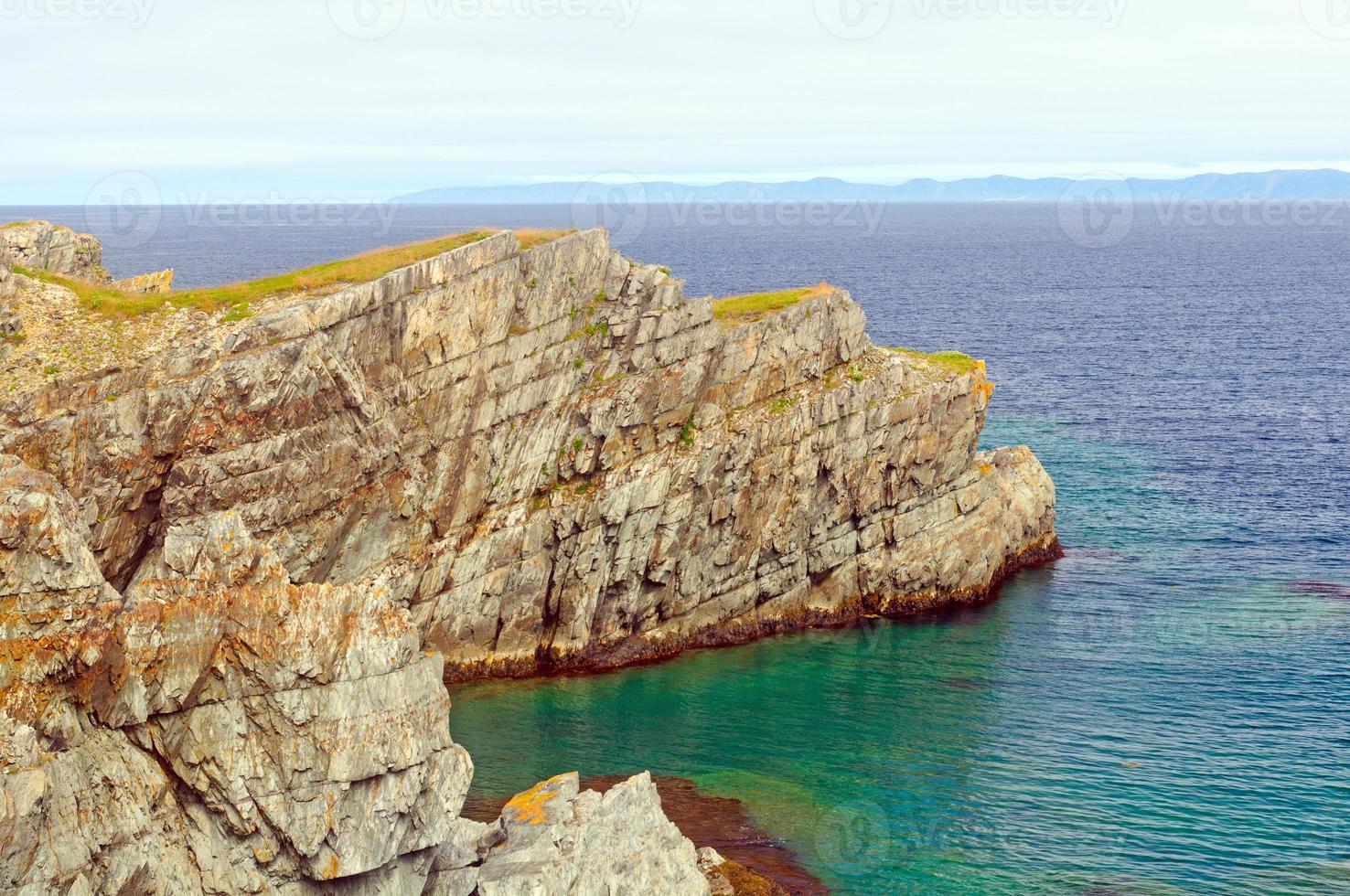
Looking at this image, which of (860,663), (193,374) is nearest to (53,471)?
(193,374)

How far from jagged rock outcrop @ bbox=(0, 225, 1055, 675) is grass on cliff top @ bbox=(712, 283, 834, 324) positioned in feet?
4.86

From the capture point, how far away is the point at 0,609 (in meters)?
33.2

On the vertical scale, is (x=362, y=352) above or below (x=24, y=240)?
below

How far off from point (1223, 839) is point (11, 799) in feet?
146

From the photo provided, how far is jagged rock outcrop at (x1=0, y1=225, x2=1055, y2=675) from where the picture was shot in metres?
58.4

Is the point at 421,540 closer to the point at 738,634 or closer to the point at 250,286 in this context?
the point at 250,286

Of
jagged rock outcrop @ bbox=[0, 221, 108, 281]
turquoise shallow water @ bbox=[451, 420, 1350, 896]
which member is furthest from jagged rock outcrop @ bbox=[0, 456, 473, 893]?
jagged rock outcrop @ bbox=[0, 221, 108, 281]

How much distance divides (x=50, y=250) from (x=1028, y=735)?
6018 cm

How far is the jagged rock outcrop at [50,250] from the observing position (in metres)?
68.7

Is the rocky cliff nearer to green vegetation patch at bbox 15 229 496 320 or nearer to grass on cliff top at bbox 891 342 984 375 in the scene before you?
grass on cliff top at bbox 891 342 984 375

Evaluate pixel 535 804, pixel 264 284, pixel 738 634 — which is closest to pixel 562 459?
pixel 738 634

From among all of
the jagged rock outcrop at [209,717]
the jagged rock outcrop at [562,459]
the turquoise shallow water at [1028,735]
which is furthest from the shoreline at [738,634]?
the jagged rock outcrop at [209,717]

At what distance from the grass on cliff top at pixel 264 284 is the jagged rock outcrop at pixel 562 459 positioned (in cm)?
243

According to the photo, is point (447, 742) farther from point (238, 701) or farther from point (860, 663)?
point (860, 663)
